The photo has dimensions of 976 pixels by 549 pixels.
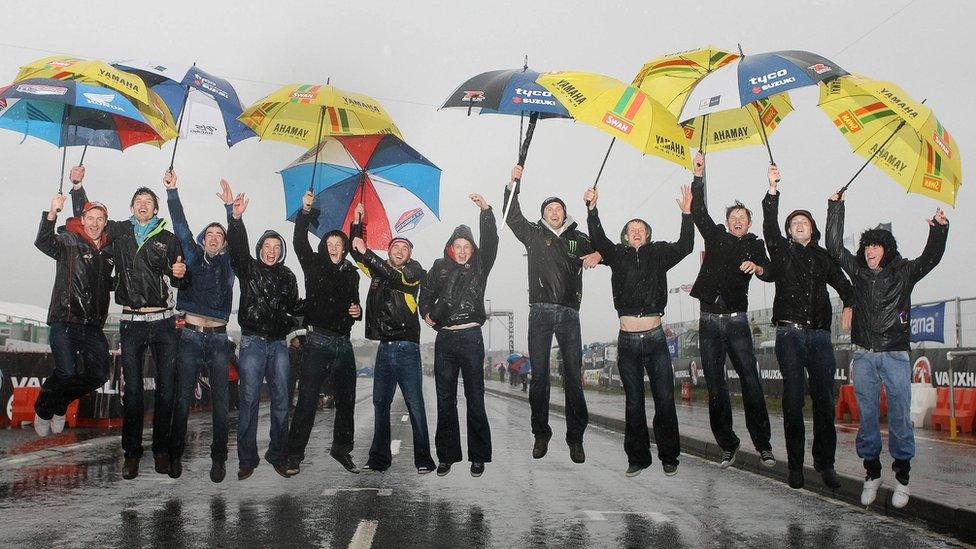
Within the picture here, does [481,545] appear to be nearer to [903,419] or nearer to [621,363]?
[621,363]

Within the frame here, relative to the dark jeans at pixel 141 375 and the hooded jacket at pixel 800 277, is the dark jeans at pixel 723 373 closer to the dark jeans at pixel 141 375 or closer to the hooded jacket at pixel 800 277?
the hooded jacket at pixel 800 277

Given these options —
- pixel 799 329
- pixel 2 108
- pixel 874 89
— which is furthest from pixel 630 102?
pixel 2 108

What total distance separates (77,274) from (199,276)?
997mm

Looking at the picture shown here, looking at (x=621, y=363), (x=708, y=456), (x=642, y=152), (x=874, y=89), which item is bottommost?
(x=708, y=456)

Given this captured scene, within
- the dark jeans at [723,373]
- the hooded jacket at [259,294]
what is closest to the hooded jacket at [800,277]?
the dark jeans at [723,373]

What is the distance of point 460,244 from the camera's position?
25.7ft

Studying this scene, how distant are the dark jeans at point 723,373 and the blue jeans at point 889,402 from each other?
2.67 feet

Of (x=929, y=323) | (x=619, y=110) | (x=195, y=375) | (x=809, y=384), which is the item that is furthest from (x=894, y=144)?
(x=929, y=323)

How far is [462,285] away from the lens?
768 cm

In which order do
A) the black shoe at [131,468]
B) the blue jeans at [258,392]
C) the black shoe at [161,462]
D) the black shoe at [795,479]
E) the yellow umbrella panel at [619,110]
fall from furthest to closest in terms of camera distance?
the blue jeans at [258,392] → the black shoe at [161,462] → the black shoe at [131,468] → the black shoe at [795,479] → the yellow umbrella panel at [619,110]

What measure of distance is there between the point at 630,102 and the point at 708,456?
8.12m

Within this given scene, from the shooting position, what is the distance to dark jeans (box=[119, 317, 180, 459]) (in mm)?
7398

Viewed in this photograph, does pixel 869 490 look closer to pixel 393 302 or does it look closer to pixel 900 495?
pixel 900 495

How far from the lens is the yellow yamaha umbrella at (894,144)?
23.3ft
